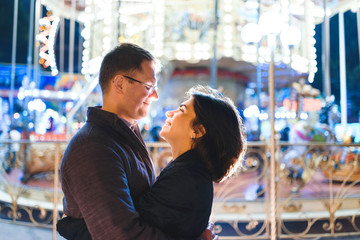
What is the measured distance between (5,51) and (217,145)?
21.1m

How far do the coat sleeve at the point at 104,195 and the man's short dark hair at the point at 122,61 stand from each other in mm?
309

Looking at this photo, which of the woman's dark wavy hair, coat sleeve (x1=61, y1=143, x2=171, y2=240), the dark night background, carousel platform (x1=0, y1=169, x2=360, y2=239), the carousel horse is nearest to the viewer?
coat sleeve (x1=61, y1=143, x2=171, y2=240)

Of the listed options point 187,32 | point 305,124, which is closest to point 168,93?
point 187,32

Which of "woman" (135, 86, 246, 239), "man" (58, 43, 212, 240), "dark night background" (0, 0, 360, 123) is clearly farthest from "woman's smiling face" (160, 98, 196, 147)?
"dark night background" (0, 0, 360, 123)

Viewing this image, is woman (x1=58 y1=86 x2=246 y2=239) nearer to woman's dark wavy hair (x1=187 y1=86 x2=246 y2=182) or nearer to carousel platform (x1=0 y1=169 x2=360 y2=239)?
woman's dark wavy hair (x1=187 y1=86 x2=246 y2=182)

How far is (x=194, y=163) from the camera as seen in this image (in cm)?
111

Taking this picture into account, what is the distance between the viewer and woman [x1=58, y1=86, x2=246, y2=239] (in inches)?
39.6

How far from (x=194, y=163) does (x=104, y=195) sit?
1.11 ft

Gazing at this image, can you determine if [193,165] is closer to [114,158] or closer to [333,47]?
[114,158]

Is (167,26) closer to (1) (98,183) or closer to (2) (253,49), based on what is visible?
(2) (253,49)

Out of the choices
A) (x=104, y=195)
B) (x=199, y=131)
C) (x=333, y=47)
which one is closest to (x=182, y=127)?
(x=199, y=131)

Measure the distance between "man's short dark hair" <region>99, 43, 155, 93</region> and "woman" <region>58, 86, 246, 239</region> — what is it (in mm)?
255

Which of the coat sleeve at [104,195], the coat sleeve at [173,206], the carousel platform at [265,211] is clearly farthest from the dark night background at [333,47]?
the coat sleeve at [173,206]

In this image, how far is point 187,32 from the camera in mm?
9688
